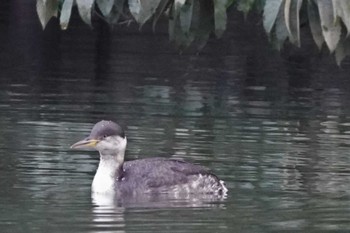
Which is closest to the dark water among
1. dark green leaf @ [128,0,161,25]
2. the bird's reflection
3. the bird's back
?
the bird's reflection

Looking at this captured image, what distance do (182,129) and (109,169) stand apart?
4.42 meters

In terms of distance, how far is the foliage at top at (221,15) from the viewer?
9.77 m

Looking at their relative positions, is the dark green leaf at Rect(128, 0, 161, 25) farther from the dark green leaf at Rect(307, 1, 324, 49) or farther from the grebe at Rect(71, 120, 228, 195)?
the grebe at Rect(71, 120, 228, 195)

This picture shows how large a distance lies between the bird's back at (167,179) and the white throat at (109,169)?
0.31ft

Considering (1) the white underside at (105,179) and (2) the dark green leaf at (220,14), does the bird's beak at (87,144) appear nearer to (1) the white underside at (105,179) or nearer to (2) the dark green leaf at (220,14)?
(1) the white underside at (105,179)

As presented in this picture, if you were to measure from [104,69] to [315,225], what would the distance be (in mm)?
16056

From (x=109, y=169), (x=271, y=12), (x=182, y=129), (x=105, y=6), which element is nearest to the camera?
(x=271, y=12)

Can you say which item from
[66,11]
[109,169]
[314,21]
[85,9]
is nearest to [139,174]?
[109,169]

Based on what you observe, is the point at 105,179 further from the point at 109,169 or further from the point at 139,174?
the point at 139,174

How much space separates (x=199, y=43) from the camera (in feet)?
35.8

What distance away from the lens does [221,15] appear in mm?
10094

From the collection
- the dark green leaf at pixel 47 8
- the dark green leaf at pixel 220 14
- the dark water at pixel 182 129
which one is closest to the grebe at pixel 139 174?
the dark water at pixel 182 129

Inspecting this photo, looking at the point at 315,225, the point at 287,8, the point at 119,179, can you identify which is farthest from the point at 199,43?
the point at 119,179

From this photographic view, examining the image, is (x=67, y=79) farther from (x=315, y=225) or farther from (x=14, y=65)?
(x=315, y=225)
